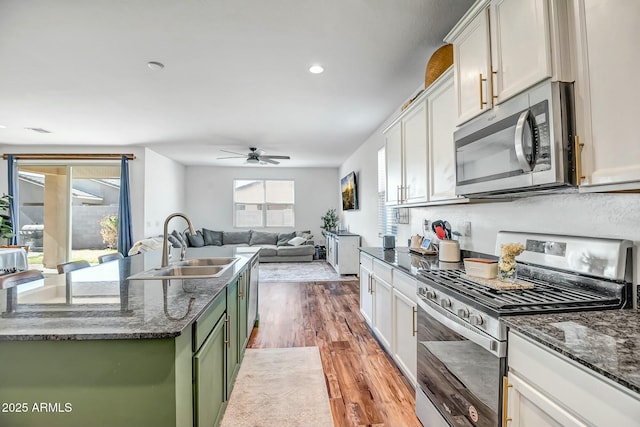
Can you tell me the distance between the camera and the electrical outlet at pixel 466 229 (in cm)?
248

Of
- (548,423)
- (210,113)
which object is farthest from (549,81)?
(210,113)

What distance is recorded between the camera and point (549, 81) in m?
1.24

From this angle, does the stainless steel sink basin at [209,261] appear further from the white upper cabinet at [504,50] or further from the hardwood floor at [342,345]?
the white upper cabinet at [504,50]

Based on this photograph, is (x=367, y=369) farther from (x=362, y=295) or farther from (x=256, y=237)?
(x=256, y=237)

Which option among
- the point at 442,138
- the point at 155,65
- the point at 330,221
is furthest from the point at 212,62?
the point at 330,221

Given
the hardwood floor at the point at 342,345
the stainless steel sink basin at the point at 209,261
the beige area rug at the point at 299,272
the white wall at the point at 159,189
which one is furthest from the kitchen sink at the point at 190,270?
the white wall at the point at 159,189

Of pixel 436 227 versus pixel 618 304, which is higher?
pixel 436 227

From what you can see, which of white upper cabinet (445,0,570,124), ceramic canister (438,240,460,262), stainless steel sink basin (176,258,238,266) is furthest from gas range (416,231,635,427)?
stainless steel sink basin (176,258,238,266)

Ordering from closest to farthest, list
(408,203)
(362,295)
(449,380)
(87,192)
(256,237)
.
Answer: (449,380) < (408,203) < (362,295) < (87,192) < (256,237)

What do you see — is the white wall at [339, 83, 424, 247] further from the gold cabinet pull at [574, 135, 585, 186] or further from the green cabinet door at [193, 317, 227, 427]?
the green cabinet door at [193, 317, 227, 427]

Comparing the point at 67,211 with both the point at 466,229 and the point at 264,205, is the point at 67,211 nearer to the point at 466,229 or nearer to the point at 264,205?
the point at 264,205

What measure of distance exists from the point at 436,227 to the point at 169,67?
9.30ft

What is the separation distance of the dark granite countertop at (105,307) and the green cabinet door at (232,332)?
0.18 metres

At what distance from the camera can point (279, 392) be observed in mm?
2207
